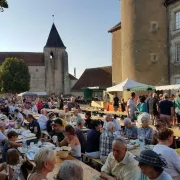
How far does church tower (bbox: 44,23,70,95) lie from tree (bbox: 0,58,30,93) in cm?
968

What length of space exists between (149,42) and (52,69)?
44414 mm

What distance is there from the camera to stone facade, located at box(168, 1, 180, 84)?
24875 millimetres

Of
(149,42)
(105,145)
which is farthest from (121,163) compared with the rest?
(149,42)

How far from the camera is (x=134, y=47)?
86.3ft

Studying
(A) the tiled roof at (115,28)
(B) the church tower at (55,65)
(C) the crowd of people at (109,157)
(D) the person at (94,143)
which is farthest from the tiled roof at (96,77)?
(D) the person at (94,143)

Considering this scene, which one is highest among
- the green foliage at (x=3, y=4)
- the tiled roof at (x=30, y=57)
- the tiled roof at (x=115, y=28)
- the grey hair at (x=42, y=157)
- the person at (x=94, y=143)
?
the tiled roof at (x=30, y=57)

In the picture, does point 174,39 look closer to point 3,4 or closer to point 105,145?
point 3,4

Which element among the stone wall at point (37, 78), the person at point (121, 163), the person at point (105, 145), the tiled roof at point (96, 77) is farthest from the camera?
the stone wall at point (37, 78)

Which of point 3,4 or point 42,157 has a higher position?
point 3,4

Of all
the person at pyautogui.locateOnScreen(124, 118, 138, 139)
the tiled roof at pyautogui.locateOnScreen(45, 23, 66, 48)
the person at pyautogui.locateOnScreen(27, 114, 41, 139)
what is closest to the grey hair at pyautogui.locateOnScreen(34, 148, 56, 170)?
the person at pyautogui.locateOnScreen(124, 118, 138, 139)

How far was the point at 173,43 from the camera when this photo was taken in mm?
25391

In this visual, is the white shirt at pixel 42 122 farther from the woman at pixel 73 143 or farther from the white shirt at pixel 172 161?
the white shirt at pixel 172 161

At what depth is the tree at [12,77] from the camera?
192 ft

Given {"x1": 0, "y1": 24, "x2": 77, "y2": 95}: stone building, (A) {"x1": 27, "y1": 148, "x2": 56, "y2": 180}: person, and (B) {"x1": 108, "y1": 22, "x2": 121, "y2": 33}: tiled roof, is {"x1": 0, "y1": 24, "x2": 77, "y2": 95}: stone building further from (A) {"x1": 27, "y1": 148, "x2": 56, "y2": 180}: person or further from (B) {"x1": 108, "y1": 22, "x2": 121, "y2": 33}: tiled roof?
(A) {"x1": 27, "y1": 148, "x2": 56, "y2": 180}: person
